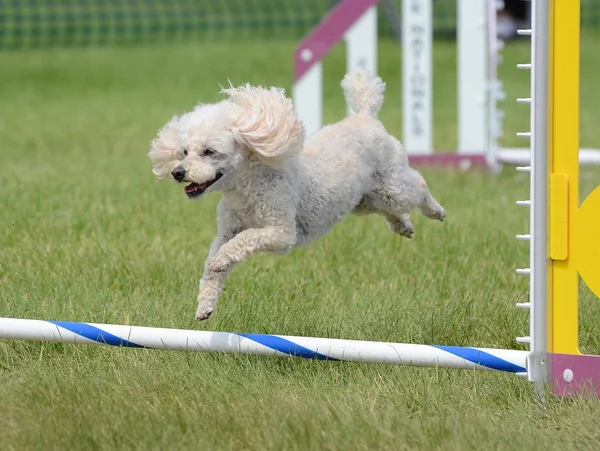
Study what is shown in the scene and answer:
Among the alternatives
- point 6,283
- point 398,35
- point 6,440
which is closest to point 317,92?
point 6,283

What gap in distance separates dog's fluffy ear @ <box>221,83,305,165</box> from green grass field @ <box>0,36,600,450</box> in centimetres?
75

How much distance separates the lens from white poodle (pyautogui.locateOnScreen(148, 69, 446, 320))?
12.2ft

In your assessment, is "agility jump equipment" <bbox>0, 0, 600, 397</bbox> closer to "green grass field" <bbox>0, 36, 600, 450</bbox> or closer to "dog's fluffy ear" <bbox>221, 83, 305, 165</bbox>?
"green grass field" <bbox>0, 36, 600, 450</bbox>

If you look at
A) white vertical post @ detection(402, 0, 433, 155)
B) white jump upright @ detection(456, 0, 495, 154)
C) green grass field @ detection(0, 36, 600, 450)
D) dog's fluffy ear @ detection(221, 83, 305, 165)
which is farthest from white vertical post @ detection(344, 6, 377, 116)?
dog's fluffy ear @ detection(221, 83, 305, 165)

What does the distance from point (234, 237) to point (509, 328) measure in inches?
47.5

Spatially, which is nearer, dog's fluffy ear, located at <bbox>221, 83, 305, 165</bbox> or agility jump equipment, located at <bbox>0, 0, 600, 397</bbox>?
agility jump equipment, located at <bbox>0, 0, 600, 397</bbox>

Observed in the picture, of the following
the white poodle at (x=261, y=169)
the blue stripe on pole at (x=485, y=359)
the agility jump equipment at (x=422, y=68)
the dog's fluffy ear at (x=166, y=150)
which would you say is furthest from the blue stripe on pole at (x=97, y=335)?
the agility jump equipment at (x=422, y=68)

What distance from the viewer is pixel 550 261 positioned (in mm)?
3451

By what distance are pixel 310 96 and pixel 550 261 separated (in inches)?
212

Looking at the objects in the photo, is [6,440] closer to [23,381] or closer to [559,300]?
[23,381]

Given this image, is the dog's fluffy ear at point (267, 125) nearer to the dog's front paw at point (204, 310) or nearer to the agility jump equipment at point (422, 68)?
the dog's front paw at point (204, 310)

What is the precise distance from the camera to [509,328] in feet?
14.1

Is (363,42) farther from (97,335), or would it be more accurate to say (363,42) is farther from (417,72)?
(97,335)

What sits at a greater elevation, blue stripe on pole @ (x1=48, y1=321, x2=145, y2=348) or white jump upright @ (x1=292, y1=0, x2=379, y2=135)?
white jump upright @ (x1=292, y1=0, x2=379, y2=135)
